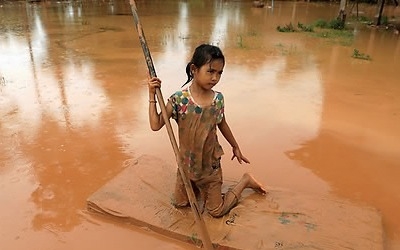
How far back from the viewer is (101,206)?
106 inches

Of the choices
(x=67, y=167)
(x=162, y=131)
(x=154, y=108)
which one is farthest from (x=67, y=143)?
(x=154, y=108)

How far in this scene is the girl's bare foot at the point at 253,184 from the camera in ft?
9.07

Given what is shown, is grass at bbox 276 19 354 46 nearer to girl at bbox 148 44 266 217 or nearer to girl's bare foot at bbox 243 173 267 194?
girl's bare foot at bbox 243 173 267 194

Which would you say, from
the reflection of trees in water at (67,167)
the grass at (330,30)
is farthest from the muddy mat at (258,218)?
the grass at (330,30)

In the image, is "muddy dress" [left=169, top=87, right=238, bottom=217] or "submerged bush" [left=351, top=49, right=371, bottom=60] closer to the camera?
"muddy dress" [left=169, top=87, right=238, bottom=217]

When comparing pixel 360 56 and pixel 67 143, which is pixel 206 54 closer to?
pixel 67 143

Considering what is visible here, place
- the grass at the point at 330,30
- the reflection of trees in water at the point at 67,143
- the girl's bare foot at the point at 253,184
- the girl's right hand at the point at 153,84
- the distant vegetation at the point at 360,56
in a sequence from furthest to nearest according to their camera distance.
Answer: the grass at the point at 330,30 → the distant vegetation at the point at 360,56 → the reflection of trees in water at the point at 67,143 → the girl's bare foot at the point at 253,184 → the girl's right hand at the point at 153,84

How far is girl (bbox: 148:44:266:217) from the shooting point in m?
2.23

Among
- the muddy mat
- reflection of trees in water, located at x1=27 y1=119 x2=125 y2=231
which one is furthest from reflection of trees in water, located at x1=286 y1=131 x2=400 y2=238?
reflection of trees in water, located at x1=27 y1=119 x2=125 y2=231

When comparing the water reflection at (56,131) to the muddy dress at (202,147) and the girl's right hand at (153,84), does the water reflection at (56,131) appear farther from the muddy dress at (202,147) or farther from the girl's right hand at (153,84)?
the girl's right hand at (153,84)

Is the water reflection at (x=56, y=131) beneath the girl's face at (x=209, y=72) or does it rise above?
beneath

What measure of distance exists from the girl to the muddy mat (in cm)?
13

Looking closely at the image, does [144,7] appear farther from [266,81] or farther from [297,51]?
[266,81]

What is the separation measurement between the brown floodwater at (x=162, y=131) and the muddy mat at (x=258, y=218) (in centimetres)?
11
